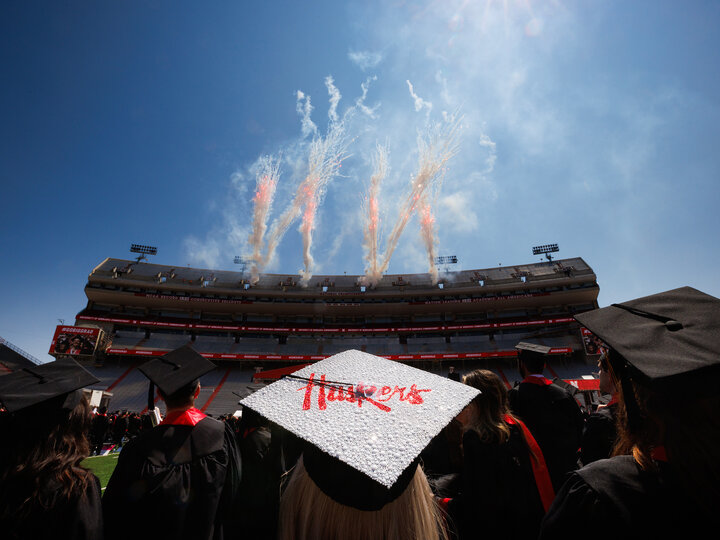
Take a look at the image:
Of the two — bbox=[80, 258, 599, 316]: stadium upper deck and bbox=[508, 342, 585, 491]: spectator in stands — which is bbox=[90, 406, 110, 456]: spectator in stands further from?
bbox=[80, 258, 599, 316]: stadium upper deck

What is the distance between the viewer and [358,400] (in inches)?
63.4

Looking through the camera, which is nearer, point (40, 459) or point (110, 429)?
point (40, 459)

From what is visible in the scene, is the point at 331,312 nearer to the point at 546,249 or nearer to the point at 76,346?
the point at 76,346

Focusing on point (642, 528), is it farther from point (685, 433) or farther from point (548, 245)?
point (548, 245)

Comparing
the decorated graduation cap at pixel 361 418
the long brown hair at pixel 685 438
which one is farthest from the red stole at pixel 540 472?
the long brown hair at pixel 685 438

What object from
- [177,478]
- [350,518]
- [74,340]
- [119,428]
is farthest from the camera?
[74,340]

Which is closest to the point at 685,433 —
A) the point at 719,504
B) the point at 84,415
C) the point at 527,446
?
the point at 719,504

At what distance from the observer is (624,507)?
928mm

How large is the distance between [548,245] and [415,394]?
50.6 metres

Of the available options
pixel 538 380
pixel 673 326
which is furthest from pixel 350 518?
pixel 538 380

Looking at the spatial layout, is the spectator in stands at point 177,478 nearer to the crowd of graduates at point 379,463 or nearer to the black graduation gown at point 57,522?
the crowd of graduates at point 379,463

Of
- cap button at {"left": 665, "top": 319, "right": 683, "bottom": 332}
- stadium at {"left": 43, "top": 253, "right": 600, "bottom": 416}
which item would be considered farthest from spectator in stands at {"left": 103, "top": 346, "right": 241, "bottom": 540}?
stadium at {"left": 43, "top": 253, "right": 600, "bottom": 416}

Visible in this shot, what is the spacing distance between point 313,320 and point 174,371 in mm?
35178

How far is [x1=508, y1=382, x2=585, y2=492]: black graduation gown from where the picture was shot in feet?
9.87
